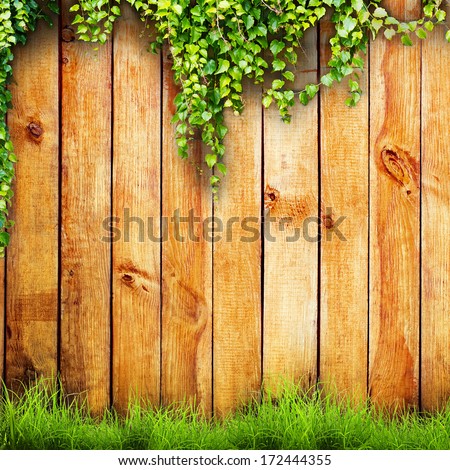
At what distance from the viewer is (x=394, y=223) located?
2.19m

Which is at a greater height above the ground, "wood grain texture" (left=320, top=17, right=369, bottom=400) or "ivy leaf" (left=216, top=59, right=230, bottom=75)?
"ivy leaf" (left=216, top=59, right=230, bottom=75)

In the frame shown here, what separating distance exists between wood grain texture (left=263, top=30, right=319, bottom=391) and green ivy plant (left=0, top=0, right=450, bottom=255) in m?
0.10

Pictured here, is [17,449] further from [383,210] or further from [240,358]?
[383,210]

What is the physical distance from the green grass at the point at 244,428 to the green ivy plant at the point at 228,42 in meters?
0.64

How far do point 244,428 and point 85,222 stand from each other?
92 cm

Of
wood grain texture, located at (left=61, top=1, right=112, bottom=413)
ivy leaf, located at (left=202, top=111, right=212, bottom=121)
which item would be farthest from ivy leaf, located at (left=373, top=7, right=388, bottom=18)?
wood grain texture, located at (left=61, top=1, right=112, bottom=413)

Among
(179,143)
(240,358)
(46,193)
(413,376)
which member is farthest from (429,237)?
(46,193)

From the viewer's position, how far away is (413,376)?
2195 millimetres

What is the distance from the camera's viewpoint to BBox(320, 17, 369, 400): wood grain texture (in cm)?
218

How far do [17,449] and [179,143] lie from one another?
1181 millimetres

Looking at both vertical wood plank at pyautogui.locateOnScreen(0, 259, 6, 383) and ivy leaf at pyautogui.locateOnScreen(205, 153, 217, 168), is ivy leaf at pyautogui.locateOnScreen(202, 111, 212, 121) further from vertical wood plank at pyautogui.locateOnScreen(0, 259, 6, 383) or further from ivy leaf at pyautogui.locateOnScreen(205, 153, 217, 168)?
vertical wood plank at pyautogui.locateOnScreen(0, 259, 6, 383)

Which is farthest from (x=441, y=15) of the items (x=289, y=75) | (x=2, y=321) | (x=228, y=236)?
(x=2, y=321)

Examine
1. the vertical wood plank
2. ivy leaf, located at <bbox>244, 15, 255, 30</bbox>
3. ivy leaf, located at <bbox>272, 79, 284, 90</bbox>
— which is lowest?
the vertical wood plank

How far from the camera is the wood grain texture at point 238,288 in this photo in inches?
86.6
